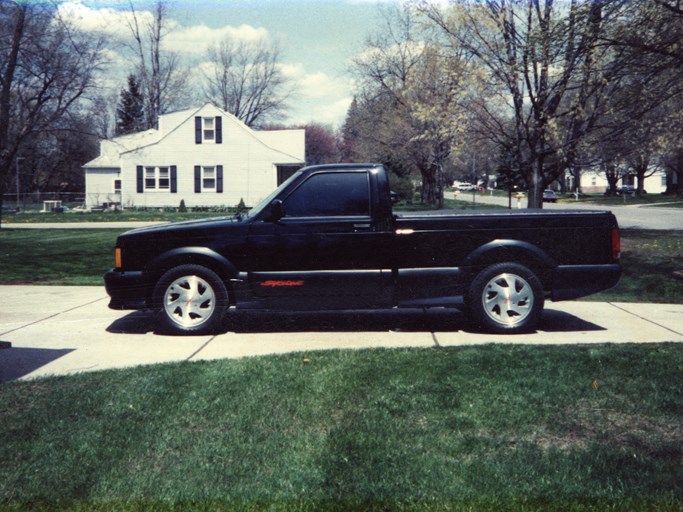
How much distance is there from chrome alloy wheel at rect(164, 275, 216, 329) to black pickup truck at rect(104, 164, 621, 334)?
1 cm

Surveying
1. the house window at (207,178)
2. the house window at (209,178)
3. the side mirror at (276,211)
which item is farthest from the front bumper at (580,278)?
the house window at (209,178)

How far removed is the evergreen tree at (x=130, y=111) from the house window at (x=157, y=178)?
1232 inches

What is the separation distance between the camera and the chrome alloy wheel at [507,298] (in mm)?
7559

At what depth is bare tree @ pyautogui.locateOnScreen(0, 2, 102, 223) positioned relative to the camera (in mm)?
20531

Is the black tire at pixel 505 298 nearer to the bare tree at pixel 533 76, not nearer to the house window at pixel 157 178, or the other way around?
the bare tree at pixel 533 76

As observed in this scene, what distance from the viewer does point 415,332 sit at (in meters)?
7.79

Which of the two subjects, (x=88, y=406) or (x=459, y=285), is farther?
(x=459, y=285)

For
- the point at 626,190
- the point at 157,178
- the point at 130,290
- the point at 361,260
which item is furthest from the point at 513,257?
the point at 626,190

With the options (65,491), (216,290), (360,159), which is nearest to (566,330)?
(216,290)

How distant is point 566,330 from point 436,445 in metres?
4.20

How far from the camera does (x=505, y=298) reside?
7578 millimetres

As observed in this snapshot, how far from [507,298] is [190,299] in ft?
11.5

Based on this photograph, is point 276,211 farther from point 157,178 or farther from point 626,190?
point 626,190

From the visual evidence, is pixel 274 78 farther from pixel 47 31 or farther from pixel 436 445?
pixel 436 445
